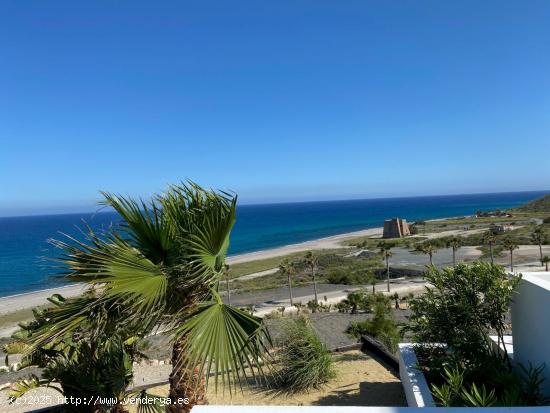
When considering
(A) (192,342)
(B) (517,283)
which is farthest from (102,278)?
(B) (517,283)

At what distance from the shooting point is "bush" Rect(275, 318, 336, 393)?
26.1 ft

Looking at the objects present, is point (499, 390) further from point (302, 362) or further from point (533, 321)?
point (302, 362)

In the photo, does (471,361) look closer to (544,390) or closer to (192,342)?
(544,390)

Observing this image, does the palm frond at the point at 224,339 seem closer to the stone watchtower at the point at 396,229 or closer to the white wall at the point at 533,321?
the white wall at the point at 533,321

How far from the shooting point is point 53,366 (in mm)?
5672

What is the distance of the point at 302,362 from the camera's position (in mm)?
7992

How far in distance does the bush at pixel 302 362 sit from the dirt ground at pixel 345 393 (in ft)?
0.63

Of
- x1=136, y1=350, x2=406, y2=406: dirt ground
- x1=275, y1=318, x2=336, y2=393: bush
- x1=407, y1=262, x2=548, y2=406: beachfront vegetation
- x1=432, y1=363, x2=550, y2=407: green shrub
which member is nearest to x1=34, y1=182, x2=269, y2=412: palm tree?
x1=432, y1=363, x2=550, y2=407: green shrub

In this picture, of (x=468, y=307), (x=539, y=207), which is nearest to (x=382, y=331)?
(x=468, y=307)

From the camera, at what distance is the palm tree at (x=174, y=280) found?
145 inches

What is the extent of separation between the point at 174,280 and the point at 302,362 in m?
4.80

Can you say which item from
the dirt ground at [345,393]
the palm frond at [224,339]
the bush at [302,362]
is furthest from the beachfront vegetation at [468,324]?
the palm frond at [224,339]

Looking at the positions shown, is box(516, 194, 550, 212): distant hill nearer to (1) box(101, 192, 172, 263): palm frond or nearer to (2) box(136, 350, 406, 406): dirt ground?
(2) box(136, 350, 406, 406): dirt ground

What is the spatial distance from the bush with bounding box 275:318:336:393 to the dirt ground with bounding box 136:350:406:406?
0.63 feet
